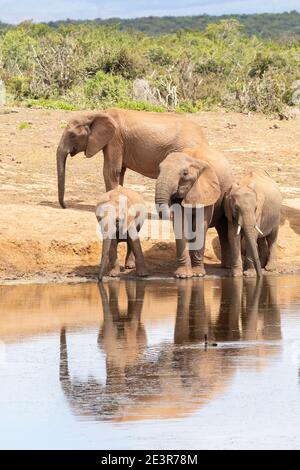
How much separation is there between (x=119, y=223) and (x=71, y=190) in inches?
170

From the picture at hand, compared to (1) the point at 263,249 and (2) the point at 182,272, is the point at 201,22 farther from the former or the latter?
(2) the point at 182,272

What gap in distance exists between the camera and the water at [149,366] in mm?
8439

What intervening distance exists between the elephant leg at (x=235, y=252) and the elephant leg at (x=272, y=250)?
26.5 inches

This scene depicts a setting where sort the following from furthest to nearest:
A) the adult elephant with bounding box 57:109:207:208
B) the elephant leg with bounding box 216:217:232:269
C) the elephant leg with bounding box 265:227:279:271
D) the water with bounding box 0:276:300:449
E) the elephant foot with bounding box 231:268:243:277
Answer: the adult elephant with bounding box 57:109:207:208
the elephant leg with bounding box 265:227:279:271
the elephant leg with bounding box 216:217:232:269
the elephant foot with bounding box 231:268:243:277
the water with bounding box 0:276:300:449

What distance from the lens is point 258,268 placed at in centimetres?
1617

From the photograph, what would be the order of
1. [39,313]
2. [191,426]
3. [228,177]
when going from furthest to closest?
[228,177] → [39,313] → [191,426]

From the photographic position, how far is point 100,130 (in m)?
18.0

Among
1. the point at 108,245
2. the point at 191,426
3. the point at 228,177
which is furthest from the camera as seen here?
the point at 228,177

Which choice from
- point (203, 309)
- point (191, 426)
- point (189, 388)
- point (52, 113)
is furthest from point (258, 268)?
point (52, 113)

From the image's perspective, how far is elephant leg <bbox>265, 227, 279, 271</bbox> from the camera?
16969 mm

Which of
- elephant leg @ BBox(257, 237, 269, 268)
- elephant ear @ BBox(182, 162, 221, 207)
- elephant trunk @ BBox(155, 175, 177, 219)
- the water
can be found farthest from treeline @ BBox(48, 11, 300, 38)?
the water

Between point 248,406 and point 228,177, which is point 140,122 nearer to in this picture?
point 228,177

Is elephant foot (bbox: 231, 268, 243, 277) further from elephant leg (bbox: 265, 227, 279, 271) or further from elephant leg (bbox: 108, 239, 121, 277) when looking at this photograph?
elephant leg (bbox: 108, 239, 121, 277)

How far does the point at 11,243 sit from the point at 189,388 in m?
6.98
